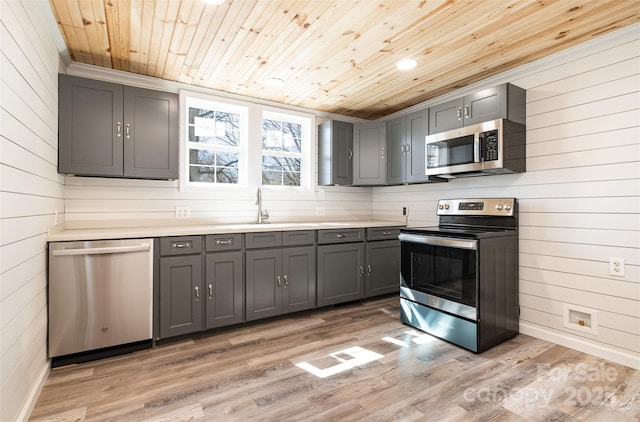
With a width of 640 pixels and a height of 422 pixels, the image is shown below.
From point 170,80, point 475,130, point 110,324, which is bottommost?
point 110,324

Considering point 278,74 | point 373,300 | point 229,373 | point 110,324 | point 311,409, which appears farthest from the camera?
point 373,300

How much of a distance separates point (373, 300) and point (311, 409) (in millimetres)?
2211

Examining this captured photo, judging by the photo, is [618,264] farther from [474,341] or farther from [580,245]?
[474,341]

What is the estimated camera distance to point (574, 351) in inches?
99.9

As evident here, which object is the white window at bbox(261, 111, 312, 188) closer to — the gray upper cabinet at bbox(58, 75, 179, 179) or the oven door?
the gray upper cabinet at bbox(58, 75, 179, 179)

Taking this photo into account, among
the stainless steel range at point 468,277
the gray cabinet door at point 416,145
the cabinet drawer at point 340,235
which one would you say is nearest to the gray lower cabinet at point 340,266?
the cabinet drawer at point 340,235

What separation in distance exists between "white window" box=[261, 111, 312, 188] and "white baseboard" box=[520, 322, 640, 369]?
281 cm

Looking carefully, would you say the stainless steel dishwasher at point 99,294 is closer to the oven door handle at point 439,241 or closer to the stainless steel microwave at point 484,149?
the oven door handle at point 439,241

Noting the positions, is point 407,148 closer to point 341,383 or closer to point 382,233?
point 382,233

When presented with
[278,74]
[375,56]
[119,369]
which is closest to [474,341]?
[375,56]

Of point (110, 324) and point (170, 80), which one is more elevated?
point (170, 80)

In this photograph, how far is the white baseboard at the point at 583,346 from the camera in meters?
2.29

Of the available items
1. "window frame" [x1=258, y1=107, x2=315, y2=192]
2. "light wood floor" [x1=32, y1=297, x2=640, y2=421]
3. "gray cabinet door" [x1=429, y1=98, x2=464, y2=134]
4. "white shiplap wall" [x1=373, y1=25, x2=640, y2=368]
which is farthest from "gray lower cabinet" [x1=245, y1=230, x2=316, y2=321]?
"white shiplap wall" [x1=373, y1=25, x2=640, y2=368]

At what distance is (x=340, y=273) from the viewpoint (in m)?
3.62
